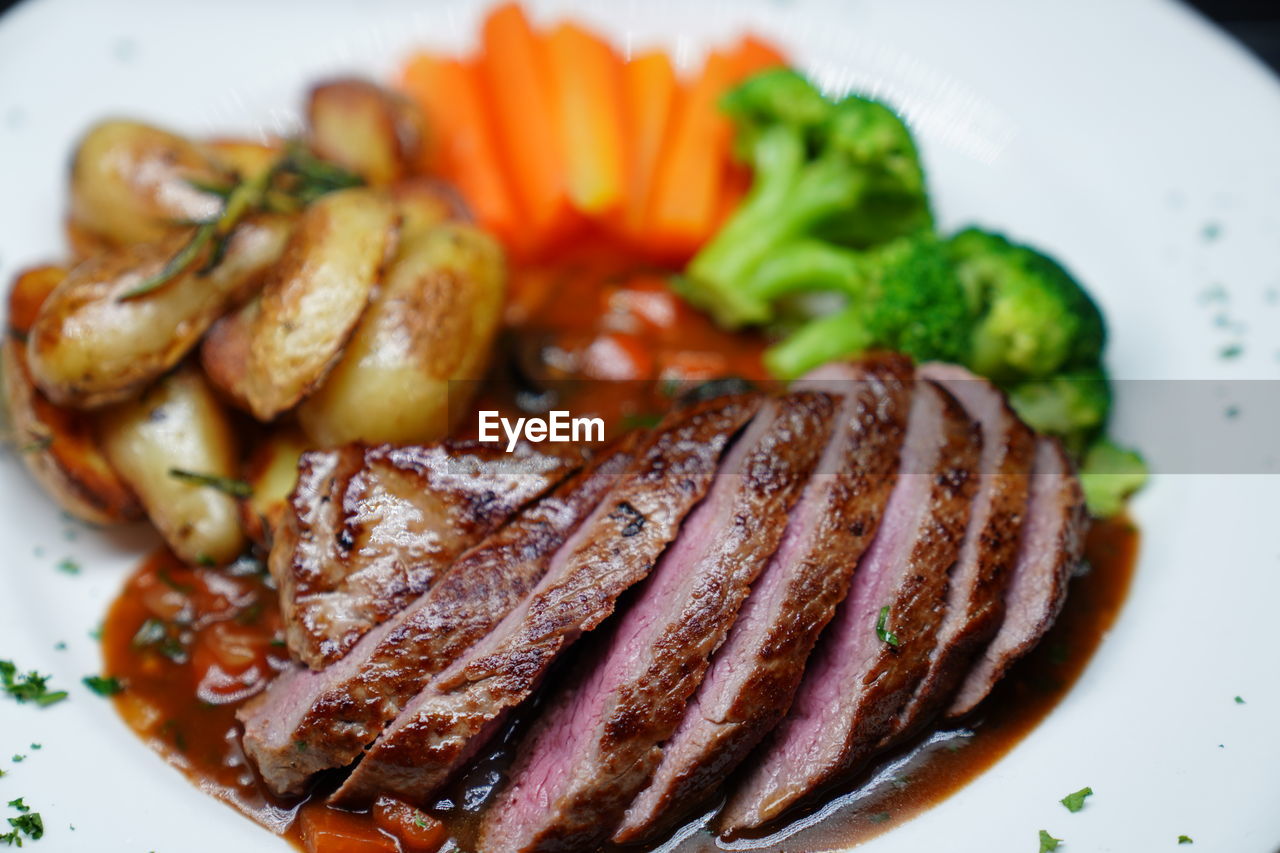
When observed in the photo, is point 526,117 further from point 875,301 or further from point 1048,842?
point 1048,842

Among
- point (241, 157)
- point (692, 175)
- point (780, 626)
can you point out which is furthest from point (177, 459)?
point (692, 175)

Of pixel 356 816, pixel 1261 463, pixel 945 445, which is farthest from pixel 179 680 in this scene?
pixel 1261 463

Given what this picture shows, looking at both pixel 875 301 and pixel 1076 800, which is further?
pixel 875 301

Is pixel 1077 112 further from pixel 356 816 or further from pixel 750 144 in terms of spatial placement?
pixel 356 816

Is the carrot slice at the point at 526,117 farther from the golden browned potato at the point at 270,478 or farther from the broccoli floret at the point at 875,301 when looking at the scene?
the golden browned potato at the point at 270,478

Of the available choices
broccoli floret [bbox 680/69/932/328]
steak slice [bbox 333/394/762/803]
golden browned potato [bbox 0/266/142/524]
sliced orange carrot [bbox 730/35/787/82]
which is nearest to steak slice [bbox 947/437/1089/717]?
steak slice [bbox 333/394/762/803]
